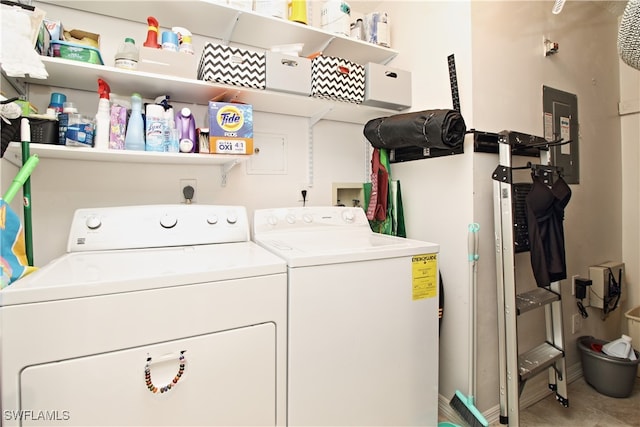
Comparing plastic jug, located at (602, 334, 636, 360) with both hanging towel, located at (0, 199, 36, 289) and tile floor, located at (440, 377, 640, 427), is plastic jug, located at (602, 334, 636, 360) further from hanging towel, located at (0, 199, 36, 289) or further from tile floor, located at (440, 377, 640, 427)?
hanging towel, located at (0, 199, 36, 289)

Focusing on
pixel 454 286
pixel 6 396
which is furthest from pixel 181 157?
pixel 454 286

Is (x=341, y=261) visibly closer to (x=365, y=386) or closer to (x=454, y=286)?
(x=365, y=386)

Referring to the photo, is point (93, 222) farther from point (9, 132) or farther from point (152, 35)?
point (152, 35)

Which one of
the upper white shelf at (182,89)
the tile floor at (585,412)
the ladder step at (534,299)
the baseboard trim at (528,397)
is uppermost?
the upper white shelf at (182,89)

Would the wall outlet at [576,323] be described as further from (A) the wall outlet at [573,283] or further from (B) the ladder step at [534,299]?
(B) the ladder step at [534,299]

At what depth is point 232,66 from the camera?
58.1 inches

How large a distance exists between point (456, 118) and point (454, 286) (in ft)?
2.92

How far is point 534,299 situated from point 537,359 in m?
0.31

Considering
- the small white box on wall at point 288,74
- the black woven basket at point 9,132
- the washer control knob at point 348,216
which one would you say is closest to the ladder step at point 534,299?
the washer control knob at point 348,216

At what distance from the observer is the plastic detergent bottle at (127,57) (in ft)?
4.40

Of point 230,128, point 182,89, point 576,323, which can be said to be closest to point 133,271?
point 230,128

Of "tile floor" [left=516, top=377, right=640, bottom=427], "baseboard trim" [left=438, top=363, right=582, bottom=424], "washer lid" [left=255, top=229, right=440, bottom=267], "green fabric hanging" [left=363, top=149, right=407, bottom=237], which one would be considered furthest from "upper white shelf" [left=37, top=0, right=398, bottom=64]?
"tile floor" [left=516, top=377, right=640, bottom=427]

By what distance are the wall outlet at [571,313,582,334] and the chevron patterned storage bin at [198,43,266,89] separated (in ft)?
8.44

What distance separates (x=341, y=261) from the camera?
47.2 inches
